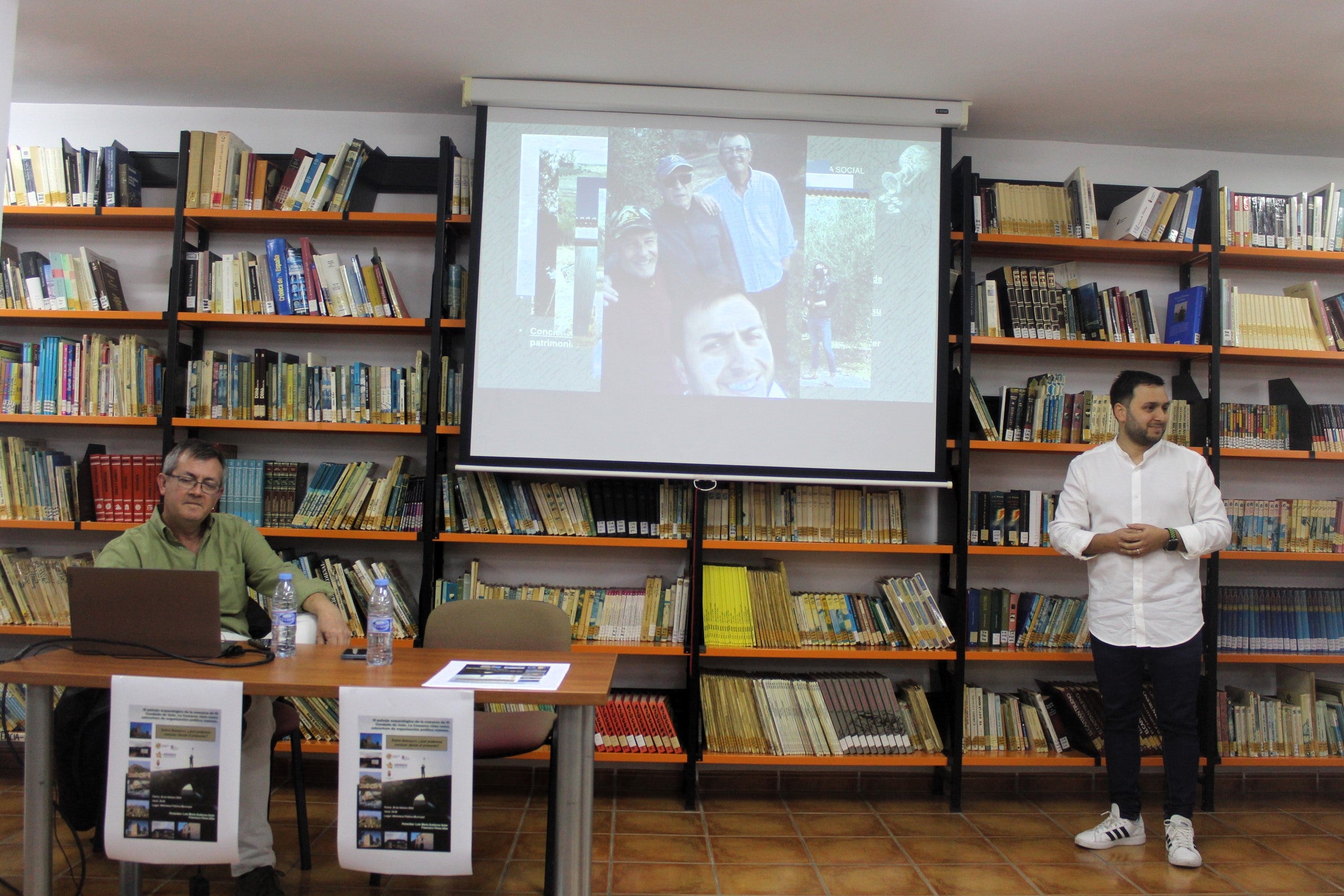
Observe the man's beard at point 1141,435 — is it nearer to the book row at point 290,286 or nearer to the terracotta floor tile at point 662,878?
the terracotta floor tile at point 662,878

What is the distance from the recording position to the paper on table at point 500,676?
197 cm

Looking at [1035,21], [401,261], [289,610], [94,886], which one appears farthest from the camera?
[401,261]

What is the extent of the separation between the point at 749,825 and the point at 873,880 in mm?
613

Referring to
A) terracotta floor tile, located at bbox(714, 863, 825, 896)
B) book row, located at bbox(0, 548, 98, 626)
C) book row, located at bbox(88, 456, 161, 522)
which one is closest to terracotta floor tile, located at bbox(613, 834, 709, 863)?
terracotta floor tile, located at bbox(714, 863, 825, 896)

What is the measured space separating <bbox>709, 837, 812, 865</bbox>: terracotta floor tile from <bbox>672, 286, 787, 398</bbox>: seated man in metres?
1.71

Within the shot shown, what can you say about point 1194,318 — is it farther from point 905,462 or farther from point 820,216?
point 820,216

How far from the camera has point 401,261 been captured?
3898 millimetres

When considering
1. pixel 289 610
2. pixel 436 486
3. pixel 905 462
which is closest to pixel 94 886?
pixel 289 610

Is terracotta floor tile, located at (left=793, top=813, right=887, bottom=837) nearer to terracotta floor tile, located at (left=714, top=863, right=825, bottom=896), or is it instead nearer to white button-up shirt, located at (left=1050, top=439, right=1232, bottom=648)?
terracotta floor tile, located at (left=714, top=863, right=825, bottom=896)

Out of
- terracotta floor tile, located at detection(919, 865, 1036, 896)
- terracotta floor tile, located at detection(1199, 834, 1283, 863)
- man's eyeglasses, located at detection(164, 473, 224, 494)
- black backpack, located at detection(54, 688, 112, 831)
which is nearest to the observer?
black backpack, located at detection(54, 688, 112, 831)

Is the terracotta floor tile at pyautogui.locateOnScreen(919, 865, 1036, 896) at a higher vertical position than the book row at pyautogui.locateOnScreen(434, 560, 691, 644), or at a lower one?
lower

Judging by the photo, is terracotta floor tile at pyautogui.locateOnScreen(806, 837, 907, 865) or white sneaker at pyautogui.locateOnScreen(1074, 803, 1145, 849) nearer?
terracotta floor tile at pyautogui.locateOnScreen(806, 837, 907, 865)

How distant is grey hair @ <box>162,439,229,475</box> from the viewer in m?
2.52

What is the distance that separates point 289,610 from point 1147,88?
12.0 feet
